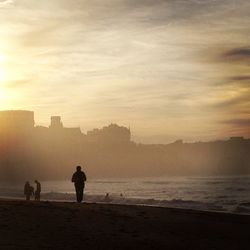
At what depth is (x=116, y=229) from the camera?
16.2 meters

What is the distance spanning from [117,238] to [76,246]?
5.93ft

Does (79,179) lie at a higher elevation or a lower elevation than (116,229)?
higher

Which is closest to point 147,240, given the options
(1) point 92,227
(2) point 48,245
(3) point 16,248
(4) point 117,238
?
(4) point 117,238

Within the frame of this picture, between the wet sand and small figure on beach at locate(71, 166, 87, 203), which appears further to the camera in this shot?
small figure on beach at locate(71, 166, 87, 203)

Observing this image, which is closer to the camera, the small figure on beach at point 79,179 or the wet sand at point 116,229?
the wet sand at point 116,229

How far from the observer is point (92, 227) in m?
16.3

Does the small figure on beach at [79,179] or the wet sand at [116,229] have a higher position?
the small figure on beach at [79,179]

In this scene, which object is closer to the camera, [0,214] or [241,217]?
[0,214]

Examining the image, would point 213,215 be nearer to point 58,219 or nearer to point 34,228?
point 58,219

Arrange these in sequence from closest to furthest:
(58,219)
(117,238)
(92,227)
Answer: (117,238)
(92,227)
(58,219)

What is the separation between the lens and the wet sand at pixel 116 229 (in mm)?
14039

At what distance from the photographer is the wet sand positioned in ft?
46.1

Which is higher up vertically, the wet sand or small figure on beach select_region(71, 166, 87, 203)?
small figure on beach select_region(71, 166, 87, 203)

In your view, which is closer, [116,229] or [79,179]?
[116,229]
